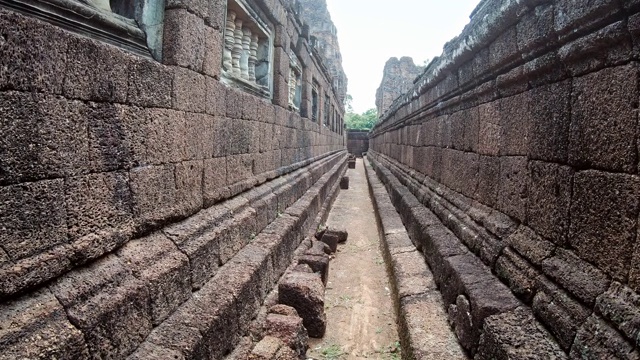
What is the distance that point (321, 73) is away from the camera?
36.7 ft

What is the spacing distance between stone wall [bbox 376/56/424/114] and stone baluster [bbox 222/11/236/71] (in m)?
29.2

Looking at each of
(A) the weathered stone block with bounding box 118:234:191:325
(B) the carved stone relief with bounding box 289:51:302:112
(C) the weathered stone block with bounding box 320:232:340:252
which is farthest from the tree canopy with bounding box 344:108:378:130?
(A) the weathered stone block with bounding box 118:234:191:325

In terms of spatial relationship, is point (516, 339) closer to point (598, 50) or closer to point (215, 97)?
point (598, 50)

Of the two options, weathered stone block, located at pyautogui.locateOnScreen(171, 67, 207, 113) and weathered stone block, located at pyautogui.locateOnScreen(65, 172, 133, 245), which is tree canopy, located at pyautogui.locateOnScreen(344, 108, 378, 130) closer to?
weathered stone block, located at pyautogui.locateOnScreen(171, 67, 207, 113)

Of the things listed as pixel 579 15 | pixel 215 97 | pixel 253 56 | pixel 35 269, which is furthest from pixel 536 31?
pixel 253 56

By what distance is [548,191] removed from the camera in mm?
2289

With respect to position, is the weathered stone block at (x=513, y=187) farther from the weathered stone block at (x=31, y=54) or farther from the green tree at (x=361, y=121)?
the green tree at (x=361, y=121)

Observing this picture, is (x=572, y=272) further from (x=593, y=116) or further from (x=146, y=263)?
Result: (x=146, y=263)

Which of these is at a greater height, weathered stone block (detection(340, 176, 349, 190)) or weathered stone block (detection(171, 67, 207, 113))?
weathered stone block (detection(171, 67, 207, 113))

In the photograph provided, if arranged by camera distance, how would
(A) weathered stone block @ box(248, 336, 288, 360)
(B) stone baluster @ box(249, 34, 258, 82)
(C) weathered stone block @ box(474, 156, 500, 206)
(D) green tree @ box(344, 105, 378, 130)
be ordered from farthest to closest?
(D) green tree @ box(344, 105, 378, 130)
(B) stone baluster @ box(249, 34, 258, 82)
(C) weathered stone block @ box(474, 156, 500, 206)
(A) weathered stone block @ box(248, 336, 288, 360)

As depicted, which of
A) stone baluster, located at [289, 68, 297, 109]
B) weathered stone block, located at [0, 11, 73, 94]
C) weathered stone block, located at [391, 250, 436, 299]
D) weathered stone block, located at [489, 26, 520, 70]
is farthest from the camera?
stone baluster, located at [289, 68, 297, 109]

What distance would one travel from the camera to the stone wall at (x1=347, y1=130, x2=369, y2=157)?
107 feet

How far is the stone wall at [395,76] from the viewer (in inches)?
1302

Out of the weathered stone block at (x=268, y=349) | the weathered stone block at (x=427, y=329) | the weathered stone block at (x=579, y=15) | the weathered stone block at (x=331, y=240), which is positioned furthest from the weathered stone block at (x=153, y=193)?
the weathered stone block at (x=331, y=240)
